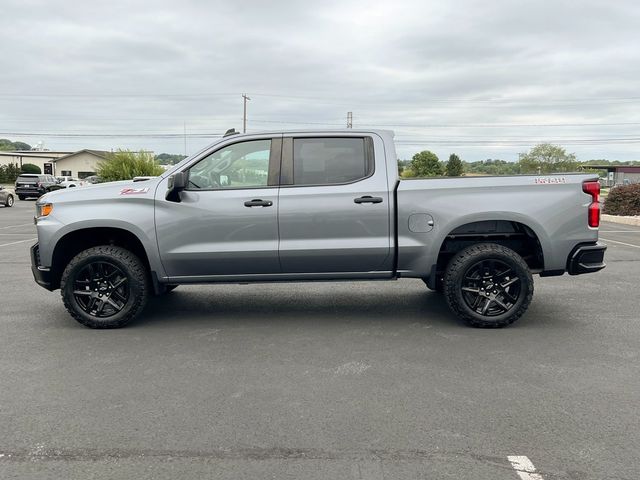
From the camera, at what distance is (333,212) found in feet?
18.3

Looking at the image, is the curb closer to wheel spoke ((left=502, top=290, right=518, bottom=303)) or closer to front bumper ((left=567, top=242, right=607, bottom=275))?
front bumper ((left=567, top=242, right=607, bottom=275))

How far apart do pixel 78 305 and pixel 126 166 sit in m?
36.7

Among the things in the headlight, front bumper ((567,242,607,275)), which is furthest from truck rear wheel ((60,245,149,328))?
front bumper ((567,242,607,275))

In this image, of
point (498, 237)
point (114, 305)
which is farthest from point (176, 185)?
point (498, 237)

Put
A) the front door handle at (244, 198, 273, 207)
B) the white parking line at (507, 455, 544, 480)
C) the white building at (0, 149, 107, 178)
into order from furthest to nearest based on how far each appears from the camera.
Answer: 1. the white building at (0, 149, 107, 178)
2. the front door handle at (244, 198, 273, 207)
3. the white parking line at (507, 455, 544, 480)

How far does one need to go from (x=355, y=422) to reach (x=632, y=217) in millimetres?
18886

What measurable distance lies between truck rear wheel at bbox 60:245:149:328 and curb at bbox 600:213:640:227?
1754 cm

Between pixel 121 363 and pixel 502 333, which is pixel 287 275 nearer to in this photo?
pixel 121 363

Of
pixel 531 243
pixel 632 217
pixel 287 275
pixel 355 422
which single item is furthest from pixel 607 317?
pixel 632 217

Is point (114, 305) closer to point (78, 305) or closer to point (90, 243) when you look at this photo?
point (78, 305)

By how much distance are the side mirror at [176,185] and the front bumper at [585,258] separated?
13.0ft

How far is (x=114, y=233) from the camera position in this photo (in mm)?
5855

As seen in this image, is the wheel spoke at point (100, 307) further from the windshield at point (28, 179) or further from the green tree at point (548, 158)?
the green tree at point (548, 158)

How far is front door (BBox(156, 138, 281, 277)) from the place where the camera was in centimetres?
559
